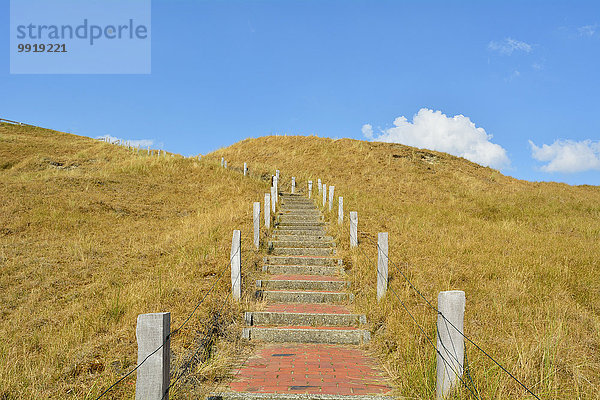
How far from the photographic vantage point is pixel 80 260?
10.3m

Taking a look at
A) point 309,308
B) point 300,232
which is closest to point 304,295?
point 309,308

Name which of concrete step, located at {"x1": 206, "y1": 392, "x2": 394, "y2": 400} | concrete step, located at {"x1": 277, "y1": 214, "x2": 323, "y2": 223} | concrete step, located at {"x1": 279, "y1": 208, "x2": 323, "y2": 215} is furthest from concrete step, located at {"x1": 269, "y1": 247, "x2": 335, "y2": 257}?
concrete step, located at {"x1": 206, "y1": 392, "x2": 394, "y2": 400}

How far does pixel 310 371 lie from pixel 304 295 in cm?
296

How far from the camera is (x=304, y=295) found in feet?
25.8

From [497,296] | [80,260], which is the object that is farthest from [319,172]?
[497,296]

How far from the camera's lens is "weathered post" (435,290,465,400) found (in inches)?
135

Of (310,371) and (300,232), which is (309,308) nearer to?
(310,371)

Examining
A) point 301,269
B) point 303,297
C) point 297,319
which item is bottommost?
point 297,319

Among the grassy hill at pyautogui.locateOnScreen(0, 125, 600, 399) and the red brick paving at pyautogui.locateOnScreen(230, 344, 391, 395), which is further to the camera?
the red brick paving at pyautogui.locateOnScreen(230, 344, 391, 395)

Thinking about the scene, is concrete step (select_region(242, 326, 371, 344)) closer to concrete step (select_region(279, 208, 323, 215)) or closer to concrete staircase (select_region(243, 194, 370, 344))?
concrete staircase (select_region(243, 194, 370, 344))

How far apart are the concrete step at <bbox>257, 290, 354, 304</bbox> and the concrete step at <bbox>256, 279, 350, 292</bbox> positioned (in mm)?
466

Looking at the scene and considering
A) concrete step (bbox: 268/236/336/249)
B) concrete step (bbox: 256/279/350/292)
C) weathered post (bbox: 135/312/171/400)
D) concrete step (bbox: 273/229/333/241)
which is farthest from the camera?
concrete step (bbox: 273/229/333/241)

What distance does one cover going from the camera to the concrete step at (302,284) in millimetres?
8359

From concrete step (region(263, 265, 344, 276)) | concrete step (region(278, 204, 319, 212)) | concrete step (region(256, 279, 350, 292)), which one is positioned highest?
concrete step (region(278, 204, 319, 212))
